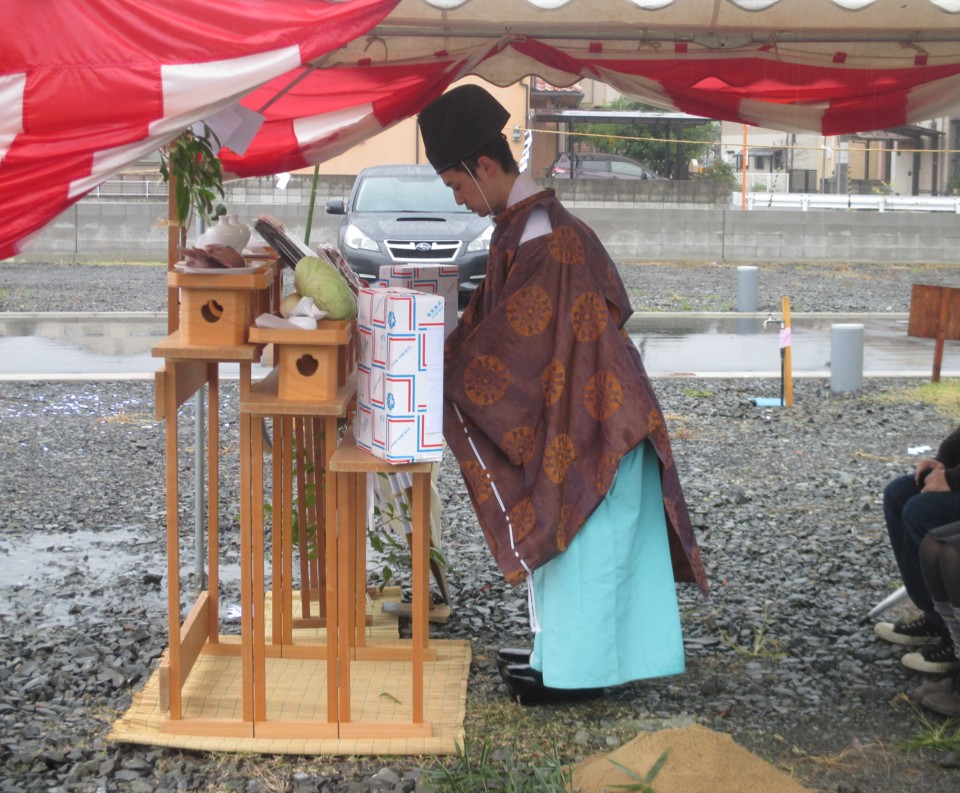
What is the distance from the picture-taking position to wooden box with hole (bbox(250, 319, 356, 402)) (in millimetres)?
3068

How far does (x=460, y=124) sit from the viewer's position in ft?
10.6

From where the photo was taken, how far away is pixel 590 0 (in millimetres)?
3504

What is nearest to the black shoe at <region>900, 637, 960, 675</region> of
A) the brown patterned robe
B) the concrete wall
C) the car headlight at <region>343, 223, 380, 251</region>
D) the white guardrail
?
the brown patterned robe

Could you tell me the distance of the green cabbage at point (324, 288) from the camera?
316cm

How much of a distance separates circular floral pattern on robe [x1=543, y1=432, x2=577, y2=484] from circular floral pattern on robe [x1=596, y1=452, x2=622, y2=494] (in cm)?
8

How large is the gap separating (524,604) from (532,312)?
1661mm

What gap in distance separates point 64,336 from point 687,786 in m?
9.94

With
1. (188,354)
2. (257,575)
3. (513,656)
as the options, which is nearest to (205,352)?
(188,354)

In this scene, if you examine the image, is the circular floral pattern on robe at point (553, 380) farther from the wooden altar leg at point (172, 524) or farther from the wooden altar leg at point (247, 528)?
the wooden altar leg at point (172, 524)

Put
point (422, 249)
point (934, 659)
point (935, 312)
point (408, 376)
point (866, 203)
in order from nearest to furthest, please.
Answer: point (408, 376), point (934, 659), point (935, 312), point (422, 249), point (866, 203)

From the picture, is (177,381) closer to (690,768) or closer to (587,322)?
(587,322)

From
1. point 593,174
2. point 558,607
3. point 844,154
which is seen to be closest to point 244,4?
point 558,607

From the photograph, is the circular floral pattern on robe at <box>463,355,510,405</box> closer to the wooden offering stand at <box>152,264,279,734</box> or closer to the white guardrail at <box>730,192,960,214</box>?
the wooden offering stand at <box>152,264,279,734</box>

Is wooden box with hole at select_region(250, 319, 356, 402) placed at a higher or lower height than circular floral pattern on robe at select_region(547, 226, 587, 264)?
lower
